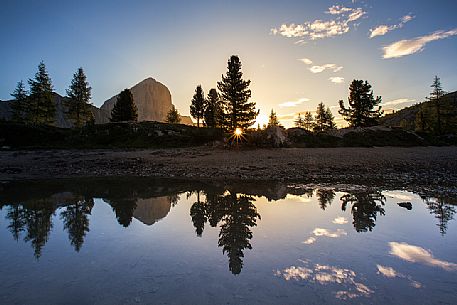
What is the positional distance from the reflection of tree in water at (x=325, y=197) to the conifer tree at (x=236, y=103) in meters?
26.9

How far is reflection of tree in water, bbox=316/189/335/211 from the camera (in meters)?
9.73

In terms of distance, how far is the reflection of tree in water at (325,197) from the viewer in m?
9.73

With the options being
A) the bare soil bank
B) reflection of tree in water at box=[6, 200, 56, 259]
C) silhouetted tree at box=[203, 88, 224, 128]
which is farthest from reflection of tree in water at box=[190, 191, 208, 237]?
silhouetted tree at box=[203, 88, 224, 128]

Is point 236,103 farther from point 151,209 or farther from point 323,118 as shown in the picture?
point 323,118

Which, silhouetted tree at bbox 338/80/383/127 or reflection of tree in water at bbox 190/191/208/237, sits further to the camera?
silhouetted tree at bbox 338/80/383/127

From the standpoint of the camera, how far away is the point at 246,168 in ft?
61.9

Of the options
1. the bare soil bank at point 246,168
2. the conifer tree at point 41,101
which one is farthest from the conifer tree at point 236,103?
the conifer tree at point 41,101

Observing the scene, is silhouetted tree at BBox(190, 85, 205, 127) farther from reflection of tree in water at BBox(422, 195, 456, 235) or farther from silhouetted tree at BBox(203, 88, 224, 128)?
reflection of tree in water at BBox(422, 195, 456, 235)

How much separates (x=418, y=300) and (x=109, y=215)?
877 centimetres

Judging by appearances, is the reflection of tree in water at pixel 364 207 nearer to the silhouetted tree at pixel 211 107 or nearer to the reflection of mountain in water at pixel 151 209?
the reflection of mountain in water at pixel 151 209

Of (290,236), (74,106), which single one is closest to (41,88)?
(74,106)

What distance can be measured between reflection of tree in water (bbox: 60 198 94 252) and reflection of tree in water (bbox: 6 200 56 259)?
0.47 metres

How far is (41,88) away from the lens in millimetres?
52938

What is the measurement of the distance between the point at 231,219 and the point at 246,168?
10921 millimetres
